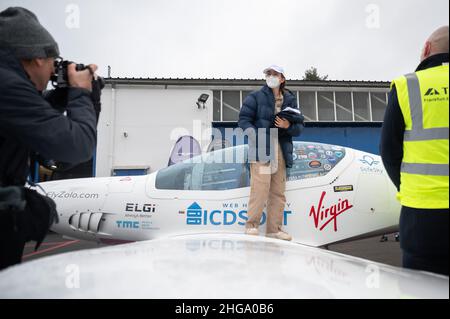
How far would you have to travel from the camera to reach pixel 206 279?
0.86 m

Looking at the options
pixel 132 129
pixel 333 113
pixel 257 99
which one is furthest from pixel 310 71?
pixel 257 99

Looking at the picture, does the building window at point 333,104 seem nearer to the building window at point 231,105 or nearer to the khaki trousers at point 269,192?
the building window at point 231,105

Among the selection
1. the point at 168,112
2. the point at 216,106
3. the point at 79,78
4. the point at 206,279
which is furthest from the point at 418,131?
the point at 216,106

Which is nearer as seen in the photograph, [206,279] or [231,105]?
[206,279]

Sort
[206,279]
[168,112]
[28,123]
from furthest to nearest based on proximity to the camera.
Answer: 1. [168,112]
2. [28,123]
3. [206,279]

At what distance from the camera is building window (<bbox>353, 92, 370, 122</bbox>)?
14.2 m

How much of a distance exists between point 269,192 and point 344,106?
12754 millimetres

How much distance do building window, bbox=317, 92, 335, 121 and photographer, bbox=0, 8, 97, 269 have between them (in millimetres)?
13758

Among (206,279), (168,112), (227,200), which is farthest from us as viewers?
(168,112)

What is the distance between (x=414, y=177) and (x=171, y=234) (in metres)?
2.38

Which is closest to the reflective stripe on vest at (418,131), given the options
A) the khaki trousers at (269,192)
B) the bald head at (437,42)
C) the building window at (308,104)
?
the bald head at (437,42)

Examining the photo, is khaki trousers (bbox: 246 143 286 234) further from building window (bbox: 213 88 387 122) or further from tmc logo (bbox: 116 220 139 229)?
building window (bbox: 213 88 387 122)

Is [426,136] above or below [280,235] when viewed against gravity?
above

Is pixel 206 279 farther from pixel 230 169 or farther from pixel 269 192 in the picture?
pixel 230 169
